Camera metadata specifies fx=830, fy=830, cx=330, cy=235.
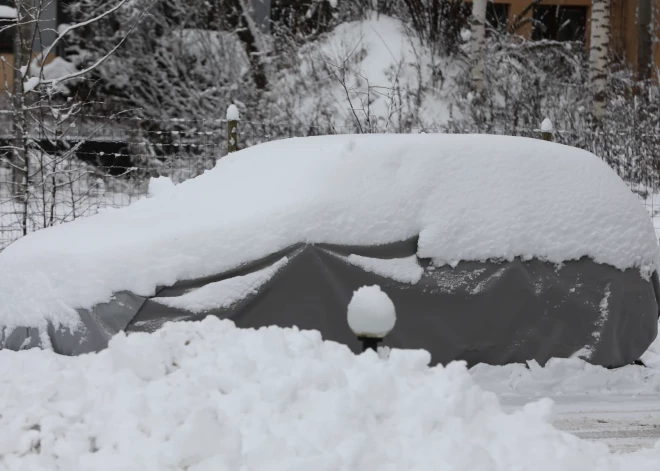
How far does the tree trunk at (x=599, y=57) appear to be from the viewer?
13352mm

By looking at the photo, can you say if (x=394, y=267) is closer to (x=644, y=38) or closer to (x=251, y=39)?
(x=251, y=39)

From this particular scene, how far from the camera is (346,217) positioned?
4430mm

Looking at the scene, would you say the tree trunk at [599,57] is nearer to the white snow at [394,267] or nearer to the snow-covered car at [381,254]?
the snow-covered car at [381,254]

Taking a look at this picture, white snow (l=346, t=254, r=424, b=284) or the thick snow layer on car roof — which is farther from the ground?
the thick snow layer on car roof

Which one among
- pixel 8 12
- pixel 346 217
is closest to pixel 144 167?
pixel 8 12

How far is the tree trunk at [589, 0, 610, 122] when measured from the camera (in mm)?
13352

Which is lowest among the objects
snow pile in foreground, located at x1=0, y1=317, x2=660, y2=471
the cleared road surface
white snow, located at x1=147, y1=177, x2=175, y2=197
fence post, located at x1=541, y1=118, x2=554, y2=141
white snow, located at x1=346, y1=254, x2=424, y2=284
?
the cleared road surface

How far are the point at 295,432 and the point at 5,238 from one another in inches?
255

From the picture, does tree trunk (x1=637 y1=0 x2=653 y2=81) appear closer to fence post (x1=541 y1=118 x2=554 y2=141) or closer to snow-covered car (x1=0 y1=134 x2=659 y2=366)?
fence post (x1=541 y1=118 x2=554 y2=141)

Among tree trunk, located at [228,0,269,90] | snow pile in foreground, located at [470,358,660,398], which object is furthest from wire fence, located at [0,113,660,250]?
snow pile in foreground, located at [470,358,660,398]

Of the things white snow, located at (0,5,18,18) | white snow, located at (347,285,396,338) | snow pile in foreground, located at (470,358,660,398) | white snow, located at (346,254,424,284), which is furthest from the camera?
white snow, located at (0,5,18,18)

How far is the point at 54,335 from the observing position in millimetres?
4129

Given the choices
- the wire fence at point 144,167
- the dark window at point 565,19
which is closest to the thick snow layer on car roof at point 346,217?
the wire fence at point 144,167

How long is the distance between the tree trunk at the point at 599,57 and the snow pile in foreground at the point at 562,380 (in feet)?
29.3
